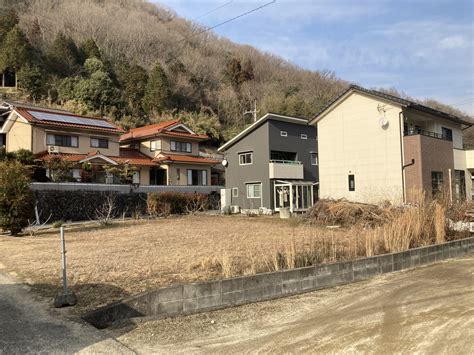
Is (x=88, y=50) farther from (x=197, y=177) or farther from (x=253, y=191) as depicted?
(x=253, y=191)

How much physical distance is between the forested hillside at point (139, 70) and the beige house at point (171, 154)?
6.00m

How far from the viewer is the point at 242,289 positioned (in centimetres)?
612

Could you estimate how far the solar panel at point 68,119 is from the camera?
2681 cm

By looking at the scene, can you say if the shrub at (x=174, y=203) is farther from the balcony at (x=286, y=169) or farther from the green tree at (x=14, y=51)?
the green tree at (x=14, y=51)

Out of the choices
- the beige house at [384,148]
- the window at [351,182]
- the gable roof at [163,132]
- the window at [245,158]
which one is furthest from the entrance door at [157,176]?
the window at [351,182]

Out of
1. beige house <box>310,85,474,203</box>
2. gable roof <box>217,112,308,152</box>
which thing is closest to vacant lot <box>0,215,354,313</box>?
beige house <box>310,85,474,203</box>

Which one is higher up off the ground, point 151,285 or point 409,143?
point 409,143

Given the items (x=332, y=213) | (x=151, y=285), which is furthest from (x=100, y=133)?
(x=151, y=285)

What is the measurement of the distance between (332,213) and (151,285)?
38.9 feet

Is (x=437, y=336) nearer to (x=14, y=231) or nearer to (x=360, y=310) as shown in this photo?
(x=360, y=310)

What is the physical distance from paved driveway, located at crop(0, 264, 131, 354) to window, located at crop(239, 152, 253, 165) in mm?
23614

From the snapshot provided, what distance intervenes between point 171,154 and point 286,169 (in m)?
10.2

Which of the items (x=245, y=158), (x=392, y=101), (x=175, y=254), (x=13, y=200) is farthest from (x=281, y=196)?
(x=175, y=254)

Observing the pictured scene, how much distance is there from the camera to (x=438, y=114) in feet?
71.1
